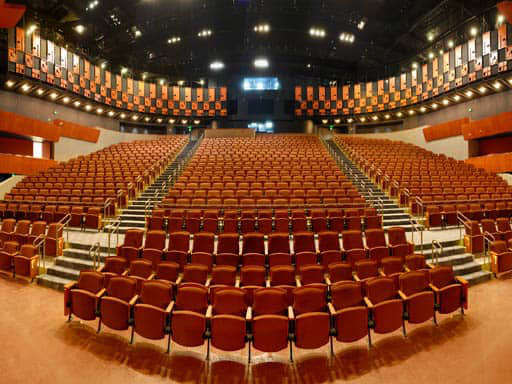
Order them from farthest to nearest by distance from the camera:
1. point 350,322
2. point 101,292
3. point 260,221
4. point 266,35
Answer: point 266,35 → point 260,221 → point 101,292 → point 350,322

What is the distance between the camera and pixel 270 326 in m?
2.43

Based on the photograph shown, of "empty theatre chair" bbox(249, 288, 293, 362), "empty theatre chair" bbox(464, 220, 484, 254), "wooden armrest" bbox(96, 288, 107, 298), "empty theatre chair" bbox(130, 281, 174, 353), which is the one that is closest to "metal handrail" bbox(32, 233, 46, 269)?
"wooden armrest" bbox(96, 288, 107, 298)

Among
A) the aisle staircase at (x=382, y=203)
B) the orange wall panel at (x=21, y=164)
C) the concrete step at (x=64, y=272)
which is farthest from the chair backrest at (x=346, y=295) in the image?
the orange wall panel at (x=21, y=164)

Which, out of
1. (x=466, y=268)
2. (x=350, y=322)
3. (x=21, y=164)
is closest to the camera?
(x=350, y=322)

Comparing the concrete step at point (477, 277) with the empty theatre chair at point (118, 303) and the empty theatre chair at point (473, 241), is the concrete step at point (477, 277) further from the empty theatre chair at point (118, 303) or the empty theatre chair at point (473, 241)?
the empty theatre chair at point (118, 303)

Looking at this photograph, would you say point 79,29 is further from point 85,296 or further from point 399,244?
point 399,244

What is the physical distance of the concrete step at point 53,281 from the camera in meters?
4.09

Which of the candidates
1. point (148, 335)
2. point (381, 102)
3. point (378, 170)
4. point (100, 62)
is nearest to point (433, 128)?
point (381, 102)

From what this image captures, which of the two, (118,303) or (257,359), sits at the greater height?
(118,303)

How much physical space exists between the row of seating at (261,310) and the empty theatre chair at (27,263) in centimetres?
171

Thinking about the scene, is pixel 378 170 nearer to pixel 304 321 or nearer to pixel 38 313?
pixel 304 321

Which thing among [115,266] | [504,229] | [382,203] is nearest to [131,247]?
[115,266]

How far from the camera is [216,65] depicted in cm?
1797

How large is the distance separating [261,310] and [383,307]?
122 cm
